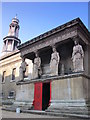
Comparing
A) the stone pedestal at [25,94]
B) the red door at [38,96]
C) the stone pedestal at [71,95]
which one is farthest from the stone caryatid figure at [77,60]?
the stone pedestal at [25,94]

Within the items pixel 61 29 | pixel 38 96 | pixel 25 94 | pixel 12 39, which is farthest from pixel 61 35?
pixel 12 39

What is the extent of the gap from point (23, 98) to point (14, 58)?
11778 millimetres

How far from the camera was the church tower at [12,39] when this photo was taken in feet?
118

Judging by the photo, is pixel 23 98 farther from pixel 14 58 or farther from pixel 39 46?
pixel 14 58

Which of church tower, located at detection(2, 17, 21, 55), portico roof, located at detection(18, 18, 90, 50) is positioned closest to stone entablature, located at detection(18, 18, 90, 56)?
portico roof, located at detection(18, 18, 90, 50)

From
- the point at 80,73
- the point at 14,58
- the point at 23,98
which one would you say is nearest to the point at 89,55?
the point at 80,73

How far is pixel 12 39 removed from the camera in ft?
122

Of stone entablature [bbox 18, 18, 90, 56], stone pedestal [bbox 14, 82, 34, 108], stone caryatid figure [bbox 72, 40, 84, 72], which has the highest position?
stone entablature [bbox 18, 18, 90, 56]

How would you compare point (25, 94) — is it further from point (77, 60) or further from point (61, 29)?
point (61, 29)

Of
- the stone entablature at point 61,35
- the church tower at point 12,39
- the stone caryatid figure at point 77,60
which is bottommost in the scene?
the stone caryatid figure at point 77,60

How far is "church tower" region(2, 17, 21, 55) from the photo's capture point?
36.0 m

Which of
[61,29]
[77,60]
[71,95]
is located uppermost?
[61,29]

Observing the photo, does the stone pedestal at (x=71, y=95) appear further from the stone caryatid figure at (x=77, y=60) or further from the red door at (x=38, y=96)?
the red door at (x=38, y=96)

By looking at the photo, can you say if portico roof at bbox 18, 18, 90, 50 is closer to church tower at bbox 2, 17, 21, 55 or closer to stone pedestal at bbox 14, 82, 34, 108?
stone pedestal at bbox 14, 82, 34, 108
